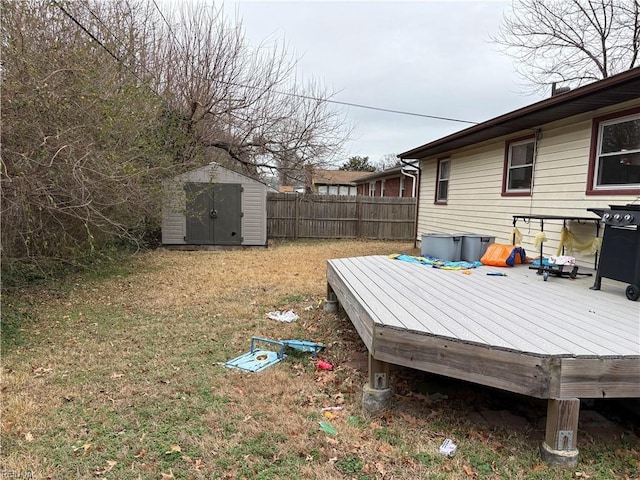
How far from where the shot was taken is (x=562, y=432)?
2.14 meters

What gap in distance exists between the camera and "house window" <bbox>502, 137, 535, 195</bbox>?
670 centimetres

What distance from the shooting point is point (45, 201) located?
438cm

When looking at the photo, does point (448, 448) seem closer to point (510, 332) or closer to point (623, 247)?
point (510, 332)

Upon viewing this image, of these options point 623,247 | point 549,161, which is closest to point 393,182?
point 549,161

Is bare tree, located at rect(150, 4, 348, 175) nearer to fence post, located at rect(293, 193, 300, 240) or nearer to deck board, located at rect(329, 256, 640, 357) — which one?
fence post, located at rect(293, 193, 300, 240)

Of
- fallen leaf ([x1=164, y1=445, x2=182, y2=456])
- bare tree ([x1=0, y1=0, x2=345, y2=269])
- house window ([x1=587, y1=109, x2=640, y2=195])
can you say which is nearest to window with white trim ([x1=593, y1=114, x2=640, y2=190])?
house window ([x1=587, y1=109, x2=640, y2=195])

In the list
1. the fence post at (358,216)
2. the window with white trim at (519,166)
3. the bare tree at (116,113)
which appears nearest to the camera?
the bare tree at (116,113)

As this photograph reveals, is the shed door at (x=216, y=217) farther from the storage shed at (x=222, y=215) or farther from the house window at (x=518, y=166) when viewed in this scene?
the house window at (x=518, y=166)

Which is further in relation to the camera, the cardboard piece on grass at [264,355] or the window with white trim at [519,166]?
the window with white trim at [519,166]

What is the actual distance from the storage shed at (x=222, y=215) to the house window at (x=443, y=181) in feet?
15.1

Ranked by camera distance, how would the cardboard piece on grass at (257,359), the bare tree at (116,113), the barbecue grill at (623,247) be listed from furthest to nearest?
1. the bare tree at (116,113)
2. the cardboard piece on grass at (257,359)
3. the barbecue grill at (623,247)

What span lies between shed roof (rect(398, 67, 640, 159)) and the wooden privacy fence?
6184mm

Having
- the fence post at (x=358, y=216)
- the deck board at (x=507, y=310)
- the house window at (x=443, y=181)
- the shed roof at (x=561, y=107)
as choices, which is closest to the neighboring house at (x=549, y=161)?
the shed roof at (x=561, y=107)

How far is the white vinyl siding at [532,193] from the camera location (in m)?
5.41
